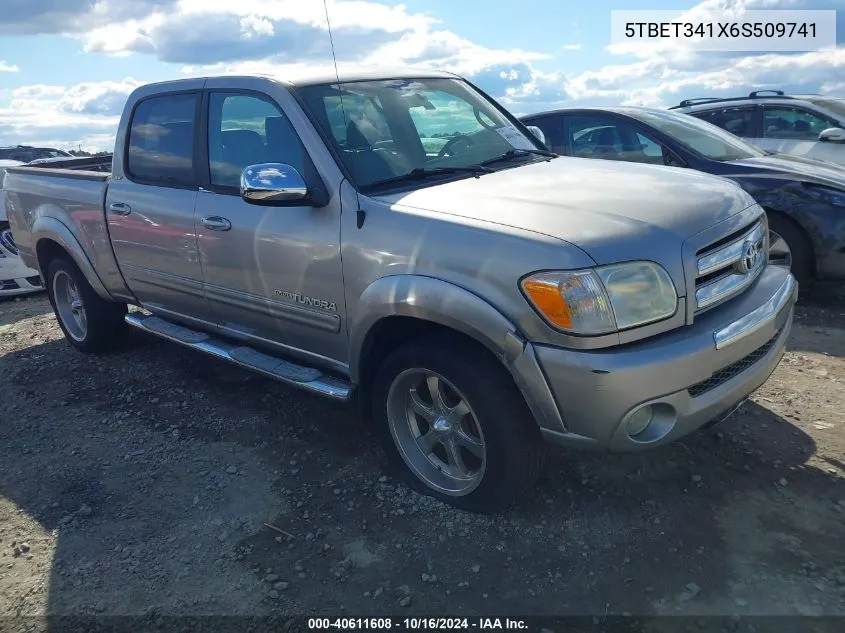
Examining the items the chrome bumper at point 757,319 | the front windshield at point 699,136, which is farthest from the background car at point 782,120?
the chrome bumper at point 757,319

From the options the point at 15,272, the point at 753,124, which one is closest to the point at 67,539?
the point at 15,272

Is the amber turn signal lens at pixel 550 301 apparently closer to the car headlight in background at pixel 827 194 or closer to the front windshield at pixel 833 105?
the car headlight in background at pixel 827 194

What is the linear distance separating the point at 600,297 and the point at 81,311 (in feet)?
15.4

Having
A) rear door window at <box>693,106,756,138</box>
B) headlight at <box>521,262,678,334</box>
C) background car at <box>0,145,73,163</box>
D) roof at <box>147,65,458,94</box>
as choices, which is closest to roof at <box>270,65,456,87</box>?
roof at <box>147,65,458,94</box>

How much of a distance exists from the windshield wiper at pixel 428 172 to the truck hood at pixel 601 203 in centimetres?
9

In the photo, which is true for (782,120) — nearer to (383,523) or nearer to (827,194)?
(827,194)

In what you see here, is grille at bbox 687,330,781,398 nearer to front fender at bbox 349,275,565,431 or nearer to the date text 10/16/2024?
front fender at bbox 349,275,565,431

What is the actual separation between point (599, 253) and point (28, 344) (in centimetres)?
568

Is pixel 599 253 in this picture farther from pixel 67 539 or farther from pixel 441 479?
pixel 67 539

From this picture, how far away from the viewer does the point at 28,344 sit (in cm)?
651

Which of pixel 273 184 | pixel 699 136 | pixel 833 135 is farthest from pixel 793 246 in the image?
pixel 273 184

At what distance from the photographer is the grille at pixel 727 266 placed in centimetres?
288

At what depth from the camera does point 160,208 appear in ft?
14.4

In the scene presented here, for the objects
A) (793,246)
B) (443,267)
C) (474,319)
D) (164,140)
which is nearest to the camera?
(474,319)
